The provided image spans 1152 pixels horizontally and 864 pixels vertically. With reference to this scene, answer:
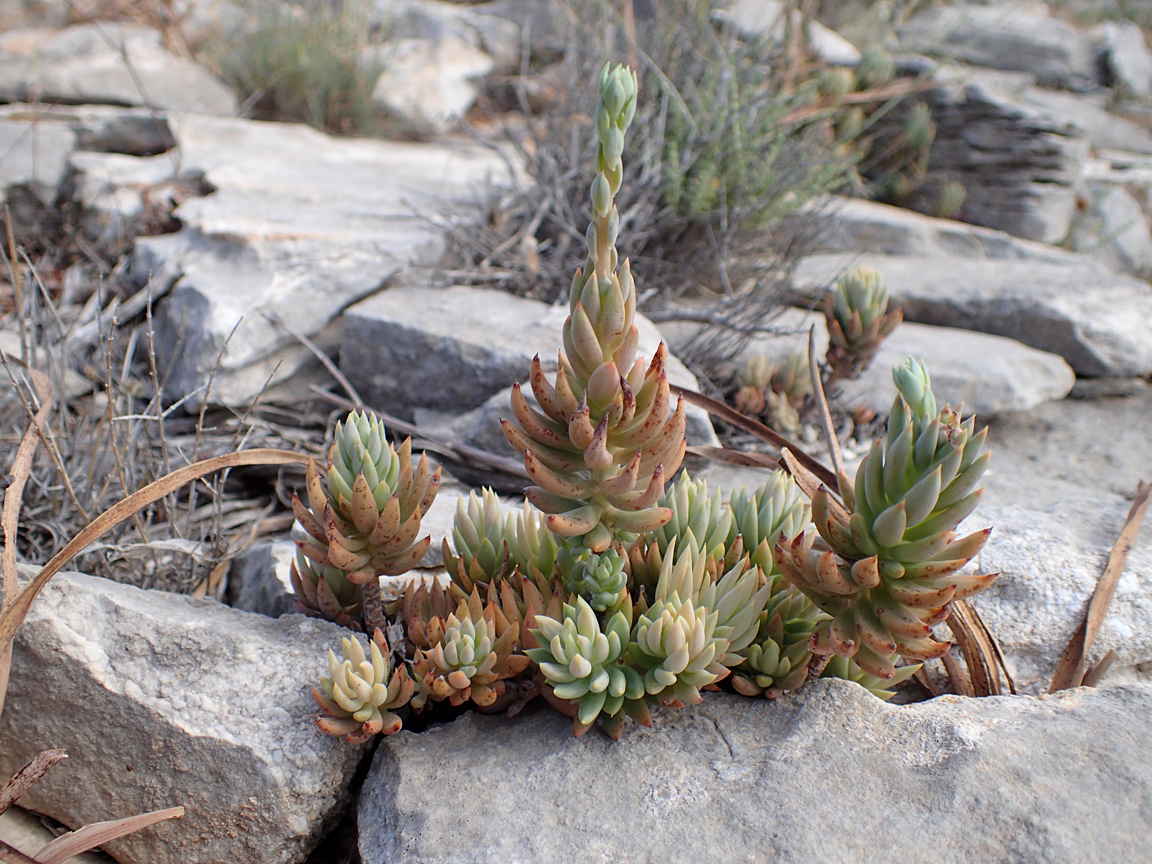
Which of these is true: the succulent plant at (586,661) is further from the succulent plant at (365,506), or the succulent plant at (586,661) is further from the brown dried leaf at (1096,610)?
the brown dried leaf at (1096,610)

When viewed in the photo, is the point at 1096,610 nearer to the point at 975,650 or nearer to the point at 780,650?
the point at 975,650

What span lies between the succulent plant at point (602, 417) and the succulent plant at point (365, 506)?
0.33 metres

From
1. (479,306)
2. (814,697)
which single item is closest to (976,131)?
(479,306)

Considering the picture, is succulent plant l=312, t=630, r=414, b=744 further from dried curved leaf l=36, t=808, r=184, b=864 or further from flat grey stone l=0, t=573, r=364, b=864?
dried curved leaf l=36, t=808, r=184, b=864

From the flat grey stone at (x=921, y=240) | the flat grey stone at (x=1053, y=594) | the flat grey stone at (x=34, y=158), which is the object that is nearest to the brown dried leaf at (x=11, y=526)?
the flat grey stone at (x=1053, y=594)

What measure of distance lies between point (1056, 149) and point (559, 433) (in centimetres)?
663

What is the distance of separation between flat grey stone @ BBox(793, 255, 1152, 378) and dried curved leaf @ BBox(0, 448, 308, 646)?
3.02 metres

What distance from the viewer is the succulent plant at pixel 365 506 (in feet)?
5.60

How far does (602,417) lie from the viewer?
4.97 feet

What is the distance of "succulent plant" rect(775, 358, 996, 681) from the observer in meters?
1.48

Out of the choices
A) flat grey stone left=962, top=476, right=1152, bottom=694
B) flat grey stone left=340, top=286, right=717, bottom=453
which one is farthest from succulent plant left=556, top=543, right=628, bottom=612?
flat grey stone left=340, top=286, right=717, bottom=453

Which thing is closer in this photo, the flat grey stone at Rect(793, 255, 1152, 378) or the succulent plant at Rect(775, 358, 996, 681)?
the succulent plant at Rect(775, 358, 996, 681)

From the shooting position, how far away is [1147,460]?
3.64m

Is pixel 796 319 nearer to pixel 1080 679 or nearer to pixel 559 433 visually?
pixel 1080 679
